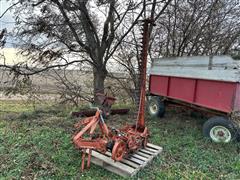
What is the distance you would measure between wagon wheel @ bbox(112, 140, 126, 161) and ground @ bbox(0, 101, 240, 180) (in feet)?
0.79

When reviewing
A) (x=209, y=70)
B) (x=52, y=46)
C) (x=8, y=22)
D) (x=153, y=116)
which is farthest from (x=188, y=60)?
(x=8, y=22)

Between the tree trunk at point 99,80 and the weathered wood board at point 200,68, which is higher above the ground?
the weathered wood board at point 200,68

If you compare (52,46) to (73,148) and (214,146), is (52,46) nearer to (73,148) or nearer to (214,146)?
(73,148)

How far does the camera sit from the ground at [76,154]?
3.69m

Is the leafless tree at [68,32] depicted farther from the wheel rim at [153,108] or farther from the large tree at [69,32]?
the wheel rim at [153,108]

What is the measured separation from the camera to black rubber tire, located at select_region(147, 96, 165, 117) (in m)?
6.62

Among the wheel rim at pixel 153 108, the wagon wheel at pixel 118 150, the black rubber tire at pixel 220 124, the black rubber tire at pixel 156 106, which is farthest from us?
the wheel rim at pixel 153 108

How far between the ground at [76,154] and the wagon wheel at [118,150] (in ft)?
0.79

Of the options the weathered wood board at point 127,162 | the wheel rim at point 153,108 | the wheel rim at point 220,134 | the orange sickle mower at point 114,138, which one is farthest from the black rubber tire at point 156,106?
the weathered wood board at point 127,162

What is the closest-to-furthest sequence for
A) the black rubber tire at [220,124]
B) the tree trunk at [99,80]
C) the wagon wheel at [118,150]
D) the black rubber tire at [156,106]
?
1. the wagon wheel at [118,150]
2. the black rubber tire at [220,124]
3. the black rubber tire at [156,106]
4. the tree trunk at [99,80]

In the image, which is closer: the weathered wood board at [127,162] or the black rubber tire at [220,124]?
the weathered wood board at [127,162]

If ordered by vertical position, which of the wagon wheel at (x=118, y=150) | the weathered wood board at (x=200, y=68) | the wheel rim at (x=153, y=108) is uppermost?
the weathered wood board at (x=200, y=68)

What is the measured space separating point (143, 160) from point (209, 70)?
88.2 inches

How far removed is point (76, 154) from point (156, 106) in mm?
3015
